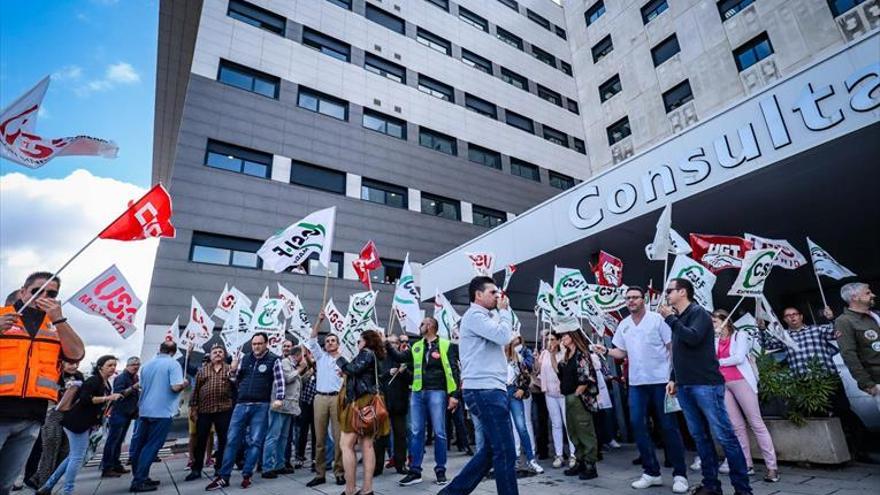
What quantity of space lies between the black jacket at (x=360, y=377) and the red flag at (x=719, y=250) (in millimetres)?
5988

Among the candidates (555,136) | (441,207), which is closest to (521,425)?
(441,207)

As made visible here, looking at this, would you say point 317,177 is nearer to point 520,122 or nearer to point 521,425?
point 520,122

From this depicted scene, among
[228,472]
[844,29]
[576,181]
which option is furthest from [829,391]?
[576,181]

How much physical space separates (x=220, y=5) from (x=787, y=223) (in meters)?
23.2

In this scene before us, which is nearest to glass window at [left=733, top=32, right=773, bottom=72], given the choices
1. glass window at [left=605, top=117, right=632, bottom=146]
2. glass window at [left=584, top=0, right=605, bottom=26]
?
glass window at [left=605, top=117, right=632, bottom=146]

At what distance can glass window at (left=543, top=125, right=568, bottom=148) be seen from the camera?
30.0m

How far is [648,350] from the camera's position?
469 cm

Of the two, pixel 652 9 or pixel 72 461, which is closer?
pixel 72 461

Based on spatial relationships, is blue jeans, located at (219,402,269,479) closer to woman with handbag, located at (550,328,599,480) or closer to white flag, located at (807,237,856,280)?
woman with handbag, located at (550,328,599,480)

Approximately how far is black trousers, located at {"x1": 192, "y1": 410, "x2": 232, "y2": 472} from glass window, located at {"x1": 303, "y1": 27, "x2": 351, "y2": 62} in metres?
20.0

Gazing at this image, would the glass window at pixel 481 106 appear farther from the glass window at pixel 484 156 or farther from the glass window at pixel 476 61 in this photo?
the glass window at pixel 484 156

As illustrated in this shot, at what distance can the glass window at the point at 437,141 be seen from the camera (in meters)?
24.1

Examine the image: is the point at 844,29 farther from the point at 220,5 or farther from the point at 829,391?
the point at 220,5

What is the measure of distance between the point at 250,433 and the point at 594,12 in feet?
91.5
